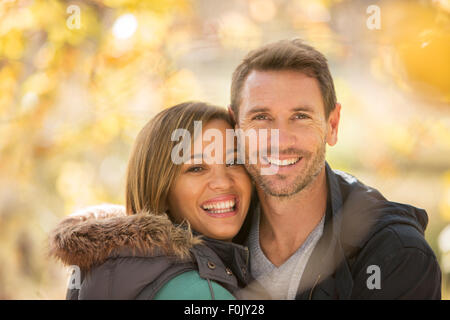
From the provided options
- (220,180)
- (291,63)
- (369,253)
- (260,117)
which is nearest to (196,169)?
(220,180)

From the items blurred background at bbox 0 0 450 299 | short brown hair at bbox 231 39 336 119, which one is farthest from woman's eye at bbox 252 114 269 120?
blurred background at bbox 0 0 450 299

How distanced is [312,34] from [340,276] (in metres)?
1.77

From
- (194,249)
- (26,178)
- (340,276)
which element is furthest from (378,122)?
(26,178)

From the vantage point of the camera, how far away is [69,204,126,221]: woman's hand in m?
2.05

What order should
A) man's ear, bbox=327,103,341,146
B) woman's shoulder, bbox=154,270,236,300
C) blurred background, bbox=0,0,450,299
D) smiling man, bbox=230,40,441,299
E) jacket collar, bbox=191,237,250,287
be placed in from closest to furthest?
woman's shoulder, bbox=154,270,236,300 → jacket collar, bbox=191,237,250,287 → smiling man, bbox=230,40,441,299 → man's ear, bbox=327,103,341,146 → blurred background, bbox=0,0,450,299

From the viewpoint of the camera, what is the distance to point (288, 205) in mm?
2174

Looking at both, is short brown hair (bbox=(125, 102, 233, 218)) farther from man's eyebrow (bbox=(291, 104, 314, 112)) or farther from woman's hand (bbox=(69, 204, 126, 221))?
man's eyebrow (bbox=(291, 104, 314, 112))

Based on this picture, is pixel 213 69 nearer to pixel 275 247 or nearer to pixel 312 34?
pixel 312 34

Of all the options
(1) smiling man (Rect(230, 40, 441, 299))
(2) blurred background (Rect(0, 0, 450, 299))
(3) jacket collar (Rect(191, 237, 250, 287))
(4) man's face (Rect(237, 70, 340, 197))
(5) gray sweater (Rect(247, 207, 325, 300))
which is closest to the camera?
(3) jacket collar (Rect(191, 237, 250, 287))

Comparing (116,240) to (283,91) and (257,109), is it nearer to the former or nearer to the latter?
(257,109)

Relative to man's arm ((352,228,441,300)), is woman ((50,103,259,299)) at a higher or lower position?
higher

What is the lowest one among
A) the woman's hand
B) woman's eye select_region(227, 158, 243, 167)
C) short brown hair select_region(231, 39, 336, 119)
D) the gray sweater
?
the gray sweater

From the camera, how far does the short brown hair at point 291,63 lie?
6.95 feet

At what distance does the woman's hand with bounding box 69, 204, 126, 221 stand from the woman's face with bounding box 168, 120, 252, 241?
10.5 inches
